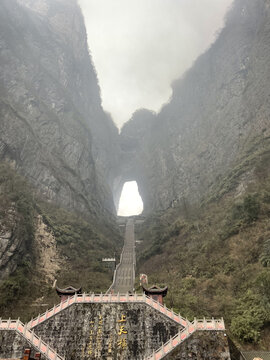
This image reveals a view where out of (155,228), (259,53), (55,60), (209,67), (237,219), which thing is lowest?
(237,219)

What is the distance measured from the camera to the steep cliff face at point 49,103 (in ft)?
174

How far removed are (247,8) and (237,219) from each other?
7295 centimetres

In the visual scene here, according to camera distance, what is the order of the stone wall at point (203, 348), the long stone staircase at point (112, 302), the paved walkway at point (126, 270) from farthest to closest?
the paved walkway at point (126, 270) < the long stone staircase at point (112, 302) < the stone wall at point (203, 348)

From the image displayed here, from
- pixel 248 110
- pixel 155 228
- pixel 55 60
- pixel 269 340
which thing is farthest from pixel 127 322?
pixel 55 60

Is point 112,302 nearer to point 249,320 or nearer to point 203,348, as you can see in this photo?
point 203,348

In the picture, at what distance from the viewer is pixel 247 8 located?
267ft

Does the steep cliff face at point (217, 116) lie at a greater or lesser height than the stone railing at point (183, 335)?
greater

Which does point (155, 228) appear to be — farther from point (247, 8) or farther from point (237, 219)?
point (247, 8)

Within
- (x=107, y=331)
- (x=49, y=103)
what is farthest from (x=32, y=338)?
(x=49, y=103)

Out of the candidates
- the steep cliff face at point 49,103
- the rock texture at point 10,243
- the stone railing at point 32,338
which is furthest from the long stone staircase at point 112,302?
the steep cliff face at point 49,103

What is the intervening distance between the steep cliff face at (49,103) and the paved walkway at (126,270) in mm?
11005

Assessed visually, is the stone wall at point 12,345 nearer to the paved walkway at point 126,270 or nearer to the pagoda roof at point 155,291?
the pagoda roof at point 155,291

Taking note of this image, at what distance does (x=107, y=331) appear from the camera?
58.1ft

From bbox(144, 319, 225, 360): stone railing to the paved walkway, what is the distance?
62.2 feet
